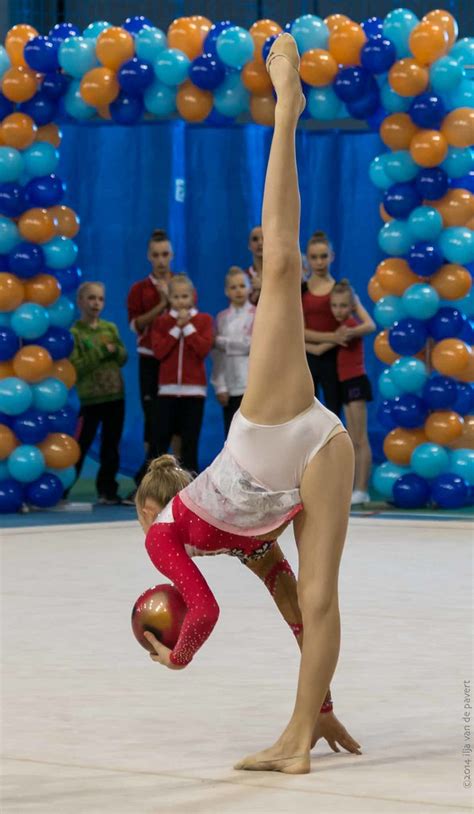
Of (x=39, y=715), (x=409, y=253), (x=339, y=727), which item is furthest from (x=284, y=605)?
(x=409, y=253)

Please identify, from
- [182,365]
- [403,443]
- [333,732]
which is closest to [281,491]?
[333,732]

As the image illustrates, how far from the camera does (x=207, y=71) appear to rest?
8672mm

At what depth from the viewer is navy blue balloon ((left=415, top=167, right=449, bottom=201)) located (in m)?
8.59

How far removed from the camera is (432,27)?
850 cm

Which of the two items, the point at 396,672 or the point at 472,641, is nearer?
the point at 396,672

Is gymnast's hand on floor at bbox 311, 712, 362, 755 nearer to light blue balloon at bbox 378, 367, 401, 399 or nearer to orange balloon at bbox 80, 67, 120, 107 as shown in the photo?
light blue balloon at bbox 378, 367, 401, 399

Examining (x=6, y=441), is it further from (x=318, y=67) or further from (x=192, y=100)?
(x=318, y=67)

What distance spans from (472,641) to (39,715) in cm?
169

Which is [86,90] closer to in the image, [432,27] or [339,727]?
[432,27]

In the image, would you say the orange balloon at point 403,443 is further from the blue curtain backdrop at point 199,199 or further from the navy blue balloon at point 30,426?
the blue curtain backdrop at point 199,199

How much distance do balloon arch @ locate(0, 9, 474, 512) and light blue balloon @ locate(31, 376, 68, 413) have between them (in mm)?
12

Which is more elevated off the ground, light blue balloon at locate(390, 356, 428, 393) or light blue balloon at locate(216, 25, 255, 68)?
light blue balloon at locate(216, 25, 255, 68)

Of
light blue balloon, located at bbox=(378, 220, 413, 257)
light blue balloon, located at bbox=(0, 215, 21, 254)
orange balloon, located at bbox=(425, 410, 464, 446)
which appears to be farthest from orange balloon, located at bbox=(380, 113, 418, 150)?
light blue balloon, located at bbox=(0, 215, 21, 254)

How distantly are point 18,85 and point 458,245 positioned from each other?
2843 millimetres
